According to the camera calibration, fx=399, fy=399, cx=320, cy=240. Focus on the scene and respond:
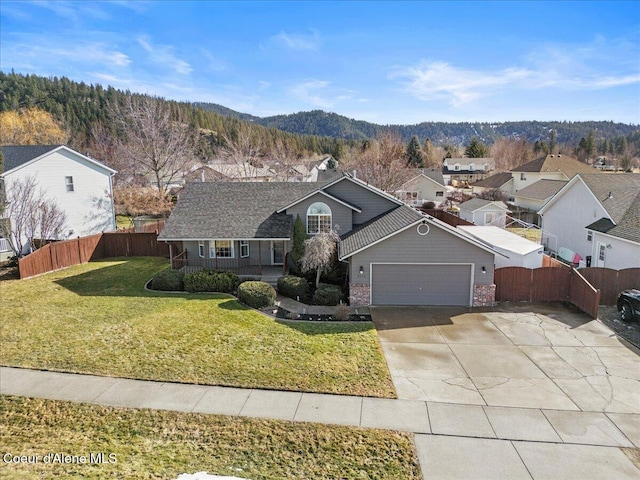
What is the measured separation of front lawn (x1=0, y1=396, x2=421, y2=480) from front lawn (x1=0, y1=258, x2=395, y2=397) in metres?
1.83

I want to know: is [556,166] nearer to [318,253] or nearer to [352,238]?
[352,238]

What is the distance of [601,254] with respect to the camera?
23172mm

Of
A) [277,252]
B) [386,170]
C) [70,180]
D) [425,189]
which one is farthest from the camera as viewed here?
[425,189]

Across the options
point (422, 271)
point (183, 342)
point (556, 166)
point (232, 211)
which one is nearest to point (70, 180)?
point (232, 211)

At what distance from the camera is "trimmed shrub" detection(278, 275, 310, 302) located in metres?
18.9

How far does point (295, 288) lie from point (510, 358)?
957cm

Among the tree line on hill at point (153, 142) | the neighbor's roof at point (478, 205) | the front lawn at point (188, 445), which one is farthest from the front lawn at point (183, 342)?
the neighbor's roof at point (478, 205)

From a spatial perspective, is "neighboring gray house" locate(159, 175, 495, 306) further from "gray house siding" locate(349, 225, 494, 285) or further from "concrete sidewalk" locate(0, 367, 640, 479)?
"concrete sidewalk" locate(0, 367, 640, 479)

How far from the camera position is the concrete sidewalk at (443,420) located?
8.09 metres

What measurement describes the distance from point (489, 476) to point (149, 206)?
132 ft

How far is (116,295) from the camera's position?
1909cm

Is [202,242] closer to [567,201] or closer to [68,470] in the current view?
[68,470]

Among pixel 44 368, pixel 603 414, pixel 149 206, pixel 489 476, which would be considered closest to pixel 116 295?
pixel 44 368

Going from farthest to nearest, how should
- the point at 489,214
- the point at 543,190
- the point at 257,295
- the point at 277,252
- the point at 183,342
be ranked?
1. the point at 543,190
2. the point at 489,214
3. the point at 277,252
4. the point at 257,295
5. the point at 183,342
